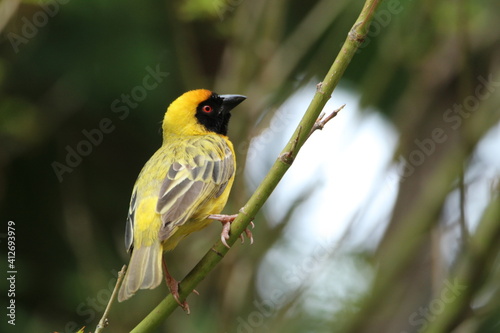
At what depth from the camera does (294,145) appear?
3.33m

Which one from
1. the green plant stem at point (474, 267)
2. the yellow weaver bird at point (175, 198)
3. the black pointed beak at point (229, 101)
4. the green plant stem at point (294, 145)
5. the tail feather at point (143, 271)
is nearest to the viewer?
the green plant stem at point (294, 145)

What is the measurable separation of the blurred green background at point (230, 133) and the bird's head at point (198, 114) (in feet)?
0.69

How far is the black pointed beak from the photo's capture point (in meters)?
5.44

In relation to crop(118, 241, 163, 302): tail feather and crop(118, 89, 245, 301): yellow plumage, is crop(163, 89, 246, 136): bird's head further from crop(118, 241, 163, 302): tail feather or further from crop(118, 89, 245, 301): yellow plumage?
crop(118, 241, 163, 302): tail feather

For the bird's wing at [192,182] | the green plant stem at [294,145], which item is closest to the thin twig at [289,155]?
the green plant stem at [294,145]

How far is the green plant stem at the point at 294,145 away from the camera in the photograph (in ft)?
10.6

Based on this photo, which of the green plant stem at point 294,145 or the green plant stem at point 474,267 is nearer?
the green plant stem at point 294,145

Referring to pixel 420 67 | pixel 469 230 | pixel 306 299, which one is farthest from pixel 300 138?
pixel 420 67

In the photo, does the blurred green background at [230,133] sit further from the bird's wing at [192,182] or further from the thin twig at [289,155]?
the thin twig at [289,155]

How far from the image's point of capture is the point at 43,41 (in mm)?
6551

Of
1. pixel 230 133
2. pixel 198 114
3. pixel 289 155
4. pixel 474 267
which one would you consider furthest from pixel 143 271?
pixel 230 133

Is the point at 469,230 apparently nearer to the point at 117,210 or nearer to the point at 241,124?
the point at 241,124

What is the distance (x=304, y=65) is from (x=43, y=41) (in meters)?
2.35

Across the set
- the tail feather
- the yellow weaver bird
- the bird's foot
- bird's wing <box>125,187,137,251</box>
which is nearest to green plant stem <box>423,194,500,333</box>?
the bird's foot
